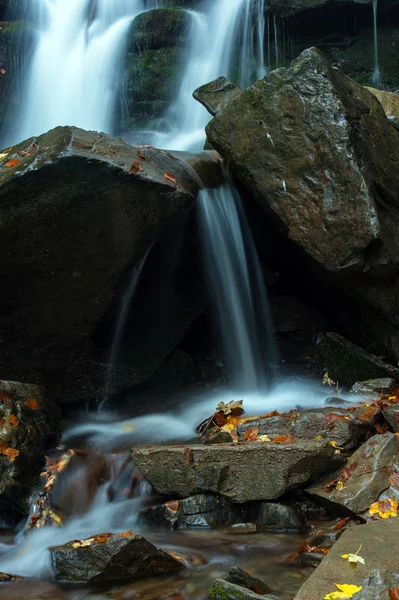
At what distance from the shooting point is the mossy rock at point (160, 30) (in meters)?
12.4

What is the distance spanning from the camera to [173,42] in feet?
40.7

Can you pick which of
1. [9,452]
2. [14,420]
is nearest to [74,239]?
[14,420]

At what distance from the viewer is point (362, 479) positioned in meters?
3.91

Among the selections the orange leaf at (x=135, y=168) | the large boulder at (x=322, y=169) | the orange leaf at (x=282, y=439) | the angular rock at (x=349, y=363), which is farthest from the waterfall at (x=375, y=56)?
the orange leaf at (x=282, y=439)

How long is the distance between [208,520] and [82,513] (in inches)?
40.1

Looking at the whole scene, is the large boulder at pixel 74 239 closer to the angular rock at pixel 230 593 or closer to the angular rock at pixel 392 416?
the angular rock at pixel 392 416

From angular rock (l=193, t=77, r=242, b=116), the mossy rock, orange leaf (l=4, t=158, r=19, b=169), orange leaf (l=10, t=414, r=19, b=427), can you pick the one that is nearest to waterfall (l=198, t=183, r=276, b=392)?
angular rock (l=193, t=77, r=242, b=116)

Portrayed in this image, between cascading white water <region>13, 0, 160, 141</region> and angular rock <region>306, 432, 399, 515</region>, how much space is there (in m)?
9.21

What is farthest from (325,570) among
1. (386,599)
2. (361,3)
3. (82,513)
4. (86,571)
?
(361,3)

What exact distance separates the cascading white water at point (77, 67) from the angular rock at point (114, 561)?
9.63 meters

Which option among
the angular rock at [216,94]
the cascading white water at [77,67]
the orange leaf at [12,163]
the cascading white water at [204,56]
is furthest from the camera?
the cascading white water at [77,67]

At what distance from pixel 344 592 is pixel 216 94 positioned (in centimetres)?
713

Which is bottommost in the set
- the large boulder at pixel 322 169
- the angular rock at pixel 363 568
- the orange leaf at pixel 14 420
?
the orange leaf at pixel 14 420

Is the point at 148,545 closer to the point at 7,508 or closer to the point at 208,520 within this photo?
the point at 208,520
